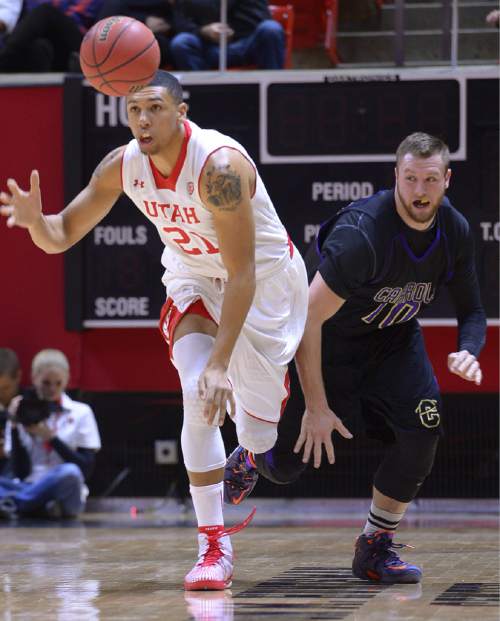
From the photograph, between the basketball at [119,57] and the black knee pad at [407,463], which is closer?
the basketball at [119,57]

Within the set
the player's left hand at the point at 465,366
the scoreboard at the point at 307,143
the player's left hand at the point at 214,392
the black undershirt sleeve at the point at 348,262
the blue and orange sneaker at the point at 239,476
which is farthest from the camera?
the scoreboard at the point at 307,143

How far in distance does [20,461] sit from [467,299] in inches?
160

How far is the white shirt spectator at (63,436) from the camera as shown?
7723 millimetres

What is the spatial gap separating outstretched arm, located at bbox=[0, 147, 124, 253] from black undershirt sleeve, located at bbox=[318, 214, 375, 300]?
30.8 inches

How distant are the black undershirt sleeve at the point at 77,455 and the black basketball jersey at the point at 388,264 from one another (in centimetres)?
350

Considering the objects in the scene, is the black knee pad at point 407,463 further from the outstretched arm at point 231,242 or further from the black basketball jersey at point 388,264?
the outstretched arm at point 231,242

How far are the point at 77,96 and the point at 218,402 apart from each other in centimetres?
442

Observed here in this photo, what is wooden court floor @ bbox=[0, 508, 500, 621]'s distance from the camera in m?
3.56

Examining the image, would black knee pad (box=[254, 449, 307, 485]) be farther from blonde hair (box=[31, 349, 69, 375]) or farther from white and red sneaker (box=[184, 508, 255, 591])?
blonde hair (box=[31, 349, 69, 375])

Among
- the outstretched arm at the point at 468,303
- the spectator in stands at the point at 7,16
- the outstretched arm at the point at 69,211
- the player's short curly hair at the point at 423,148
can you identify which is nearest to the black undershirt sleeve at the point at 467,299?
the outstretched arm at the point at 468,303

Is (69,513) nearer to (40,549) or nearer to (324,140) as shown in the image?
(40,549)

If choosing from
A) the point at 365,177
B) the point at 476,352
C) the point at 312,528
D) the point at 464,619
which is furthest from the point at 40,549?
the point at 365,177

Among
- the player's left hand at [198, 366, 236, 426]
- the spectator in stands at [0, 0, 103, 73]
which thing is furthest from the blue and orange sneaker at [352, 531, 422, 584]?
the spectator in stands at [0, 0, 103, 73]

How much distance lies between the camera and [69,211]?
436cm
